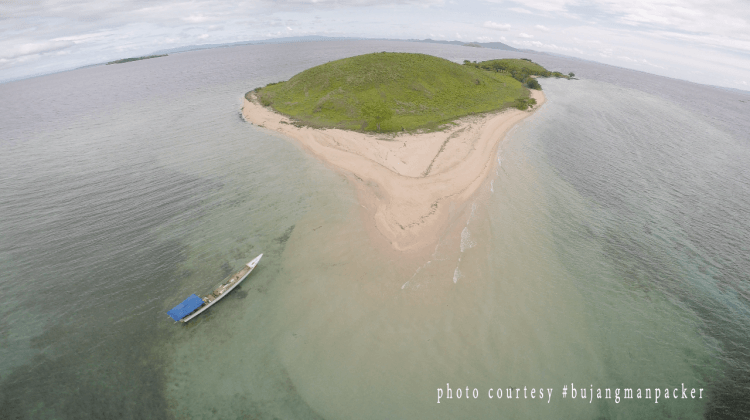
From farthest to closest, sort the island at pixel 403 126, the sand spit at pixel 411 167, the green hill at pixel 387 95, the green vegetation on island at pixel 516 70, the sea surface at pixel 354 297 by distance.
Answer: the green vegetation on island at pixel 516 70 < the green hill at pixel 387 95 < the island at pixel 403 126 < the sand spit at pixel 411 167 < the sea surface at pixel 354 297

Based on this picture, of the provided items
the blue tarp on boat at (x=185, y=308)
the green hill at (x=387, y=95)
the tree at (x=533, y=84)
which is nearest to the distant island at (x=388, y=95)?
the green hill at (x=387, y=95)

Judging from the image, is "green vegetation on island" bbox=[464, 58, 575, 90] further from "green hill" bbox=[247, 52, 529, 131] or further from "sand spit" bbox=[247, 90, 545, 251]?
"sand spit" bbox=[247, 90, 545, 251]

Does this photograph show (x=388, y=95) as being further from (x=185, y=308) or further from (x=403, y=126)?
(x=185, y=308)

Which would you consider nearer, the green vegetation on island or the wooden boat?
the wooden boat

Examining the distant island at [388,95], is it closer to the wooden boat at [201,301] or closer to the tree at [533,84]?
the tree at [533,84]

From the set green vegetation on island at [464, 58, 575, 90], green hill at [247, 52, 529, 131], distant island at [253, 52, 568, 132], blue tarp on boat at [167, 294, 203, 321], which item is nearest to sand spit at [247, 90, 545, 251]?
distant island at [253, 52, 568, 132]

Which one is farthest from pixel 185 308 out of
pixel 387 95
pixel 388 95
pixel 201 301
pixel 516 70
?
pixel 516 70

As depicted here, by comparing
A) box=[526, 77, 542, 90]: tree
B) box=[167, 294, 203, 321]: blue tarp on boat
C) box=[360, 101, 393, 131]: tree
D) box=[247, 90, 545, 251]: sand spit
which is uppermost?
box=[526, 77, 542, 90]: tree
